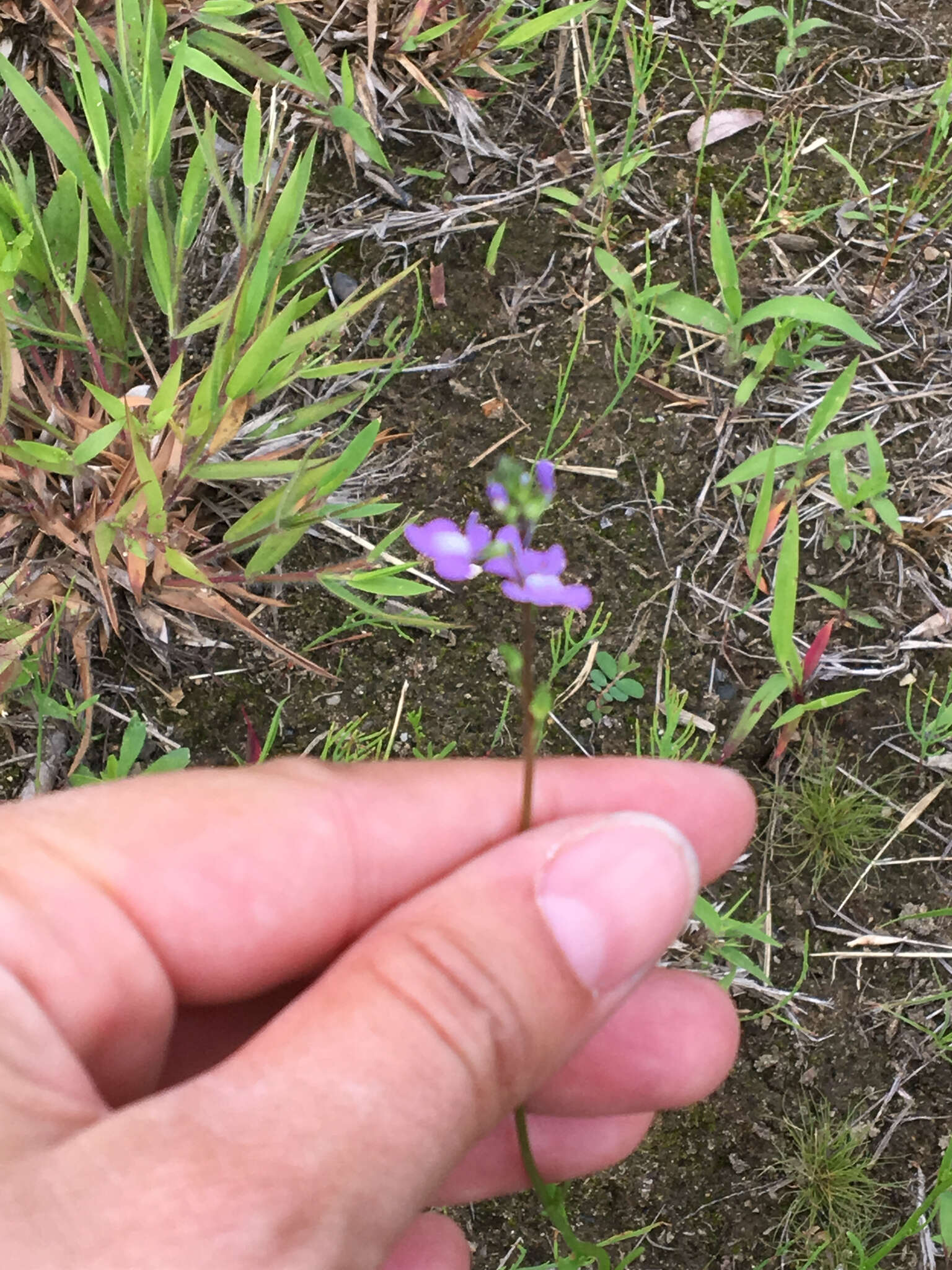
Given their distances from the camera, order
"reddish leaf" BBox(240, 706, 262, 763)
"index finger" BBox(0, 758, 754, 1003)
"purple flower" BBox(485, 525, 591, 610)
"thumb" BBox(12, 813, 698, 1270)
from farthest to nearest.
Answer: "reddish leaf" BBox(240, 706, 262, 763)
"index finger" BBox(0, 758, 754, 1003)
"purple flower" BBox(485, 525, 591, 610)
"thumb" BBox(12, 813, 698, 1270)

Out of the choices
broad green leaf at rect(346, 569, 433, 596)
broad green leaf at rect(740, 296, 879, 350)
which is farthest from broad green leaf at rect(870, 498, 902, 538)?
broad green leaf at rect(346, 569, 433, 596)

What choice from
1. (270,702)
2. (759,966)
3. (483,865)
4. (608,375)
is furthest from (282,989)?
(608,375)

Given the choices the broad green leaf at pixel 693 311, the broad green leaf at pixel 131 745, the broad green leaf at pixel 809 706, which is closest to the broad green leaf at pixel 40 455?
the broad green leaf at pixel 131 745

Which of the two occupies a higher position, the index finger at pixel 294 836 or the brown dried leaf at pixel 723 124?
the brown dried leaf at pixel 723 124

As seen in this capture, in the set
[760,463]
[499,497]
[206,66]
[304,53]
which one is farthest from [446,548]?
[304,53]

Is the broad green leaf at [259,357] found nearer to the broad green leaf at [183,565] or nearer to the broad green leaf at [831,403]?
the broad green leaf at [183,565]

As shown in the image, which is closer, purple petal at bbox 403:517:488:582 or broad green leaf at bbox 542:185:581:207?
purple petal at bbox 403:517:488:582

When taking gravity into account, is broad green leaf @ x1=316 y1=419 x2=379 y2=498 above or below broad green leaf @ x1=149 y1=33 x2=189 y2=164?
below

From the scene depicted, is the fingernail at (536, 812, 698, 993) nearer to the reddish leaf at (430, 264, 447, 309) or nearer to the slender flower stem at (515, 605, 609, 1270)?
the slender flower stem at (515, 605, 609, 1270)
